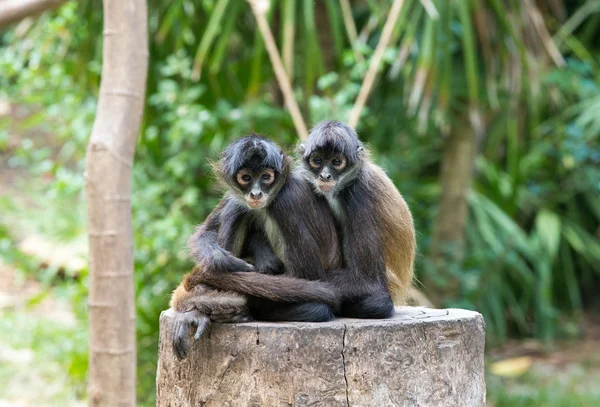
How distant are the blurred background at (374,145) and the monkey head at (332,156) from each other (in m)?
2.90

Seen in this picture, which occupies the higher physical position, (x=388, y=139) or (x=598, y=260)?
(x=388, y=139)

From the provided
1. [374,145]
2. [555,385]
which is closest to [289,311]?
[374,145]

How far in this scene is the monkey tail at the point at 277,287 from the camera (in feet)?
11.8

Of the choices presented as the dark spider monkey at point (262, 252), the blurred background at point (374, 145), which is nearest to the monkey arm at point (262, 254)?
the dark spider monkey at point (262, 252)

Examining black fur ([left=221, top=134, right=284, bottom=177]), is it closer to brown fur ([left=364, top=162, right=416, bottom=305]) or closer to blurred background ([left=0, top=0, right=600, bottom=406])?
brown fur ([left=364, top=162, right=416, bottom=305])

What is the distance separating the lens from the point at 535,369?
9461mm

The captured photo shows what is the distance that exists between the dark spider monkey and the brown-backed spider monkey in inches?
3.1

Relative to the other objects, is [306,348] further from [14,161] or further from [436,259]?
[14,161]

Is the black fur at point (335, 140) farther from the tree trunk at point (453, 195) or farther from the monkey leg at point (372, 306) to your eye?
the tree trunk at point (453, 195)

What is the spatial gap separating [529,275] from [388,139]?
2493 mm

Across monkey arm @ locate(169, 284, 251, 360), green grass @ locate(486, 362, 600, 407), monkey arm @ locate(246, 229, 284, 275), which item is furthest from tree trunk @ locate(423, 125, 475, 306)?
monkey arm @ locate(169, 284, 251, 360)

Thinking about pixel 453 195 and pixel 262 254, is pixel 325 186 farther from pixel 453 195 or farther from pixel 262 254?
pixel 453 195

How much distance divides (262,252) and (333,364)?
0.71 m

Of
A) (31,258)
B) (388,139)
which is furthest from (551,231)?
(31,258)
